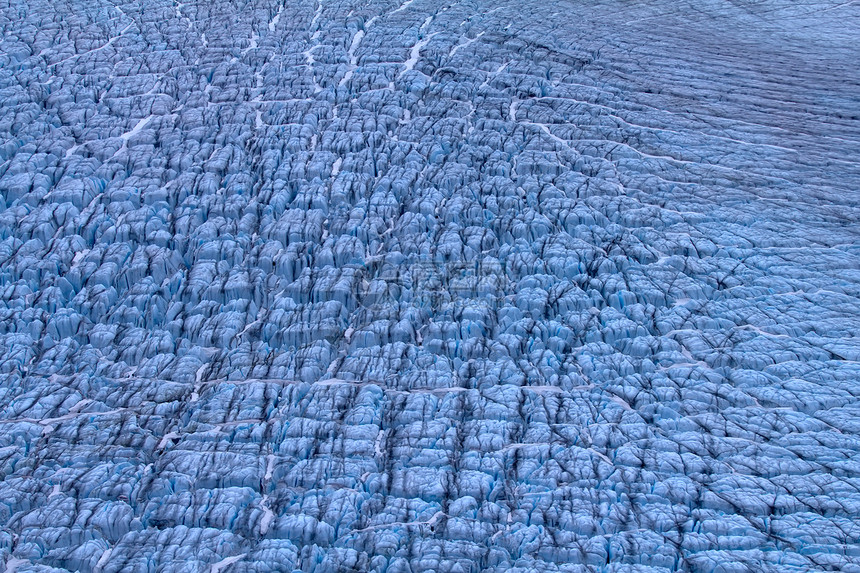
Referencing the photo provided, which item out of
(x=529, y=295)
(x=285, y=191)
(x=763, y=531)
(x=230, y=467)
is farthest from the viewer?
(x=285, y=191)

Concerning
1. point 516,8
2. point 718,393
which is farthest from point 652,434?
point 516,8

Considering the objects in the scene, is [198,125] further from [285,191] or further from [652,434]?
[652,434]

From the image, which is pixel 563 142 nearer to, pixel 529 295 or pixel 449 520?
pixel 529 295

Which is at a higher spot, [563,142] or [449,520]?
[563,142]

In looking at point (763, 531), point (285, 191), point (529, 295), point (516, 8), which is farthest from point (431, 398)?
point (516, 8)

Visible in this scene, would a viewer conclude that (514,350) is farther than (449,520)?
Yes

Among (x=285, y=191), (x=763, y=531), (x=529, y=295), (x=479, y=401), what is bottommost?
(x=763, y=531)

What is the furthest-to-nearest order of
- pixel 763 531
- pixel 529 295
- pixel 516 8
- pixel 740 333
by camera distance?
1. pixel 516 8
2. pixel 529 295
3. pixel 740 333
4. pixel 763 531
